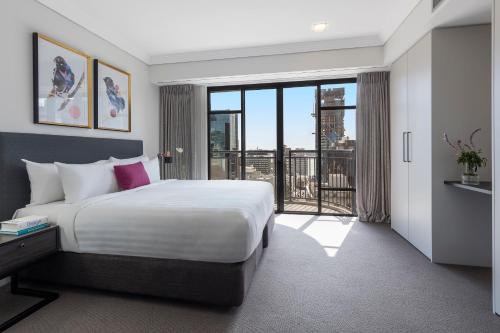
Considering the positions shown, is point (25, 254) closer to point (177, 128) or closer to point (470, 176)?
point (177, 128)

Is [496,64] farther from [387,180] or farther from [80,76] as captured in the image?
[80,76]

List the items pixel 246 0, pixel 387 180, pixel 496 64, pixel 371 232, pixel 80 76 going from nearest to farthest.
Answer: pixel 496 64 < pixel 246 0 < pixel 80 76 < pixel 371 232 < pixel 387 180

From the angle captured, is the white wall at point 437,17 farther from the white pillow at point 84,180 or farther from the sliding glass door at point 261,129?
the white pillow at point 84,180

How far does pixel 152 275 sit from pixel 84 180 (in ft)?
3.90

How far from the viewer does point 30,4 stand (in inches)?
98.5

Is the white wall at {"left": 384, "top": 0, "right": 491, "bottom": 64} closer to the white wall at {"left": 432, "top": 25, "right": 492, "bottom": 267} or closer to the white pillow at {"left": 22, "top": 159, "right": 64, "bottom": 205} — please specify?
the white wall at {"left": 432, "top": 25, "right": 492, "bottom": 267}

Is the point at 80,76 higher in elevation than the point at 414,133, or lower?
higher

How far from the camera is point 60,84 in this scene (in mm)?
2750

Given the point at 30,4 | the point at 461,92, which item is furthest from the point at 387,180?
the point at 30,4

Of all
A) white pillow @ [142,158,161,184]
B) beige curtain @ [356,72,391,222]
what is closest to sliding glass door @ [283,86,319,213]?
beige curtain @ [356,72,391,222]

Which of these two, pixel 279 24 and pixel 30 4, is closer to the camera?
pixel 30 4

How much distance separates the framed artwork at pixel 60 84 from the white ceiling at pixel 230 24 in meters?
0.43

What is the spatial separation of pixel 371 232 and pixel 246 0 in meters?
A: 3.30

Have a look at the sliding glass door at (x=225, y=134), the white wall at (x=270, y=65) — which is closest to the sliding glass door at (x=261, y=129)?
the sliding glass door at (x=225, y=134)
